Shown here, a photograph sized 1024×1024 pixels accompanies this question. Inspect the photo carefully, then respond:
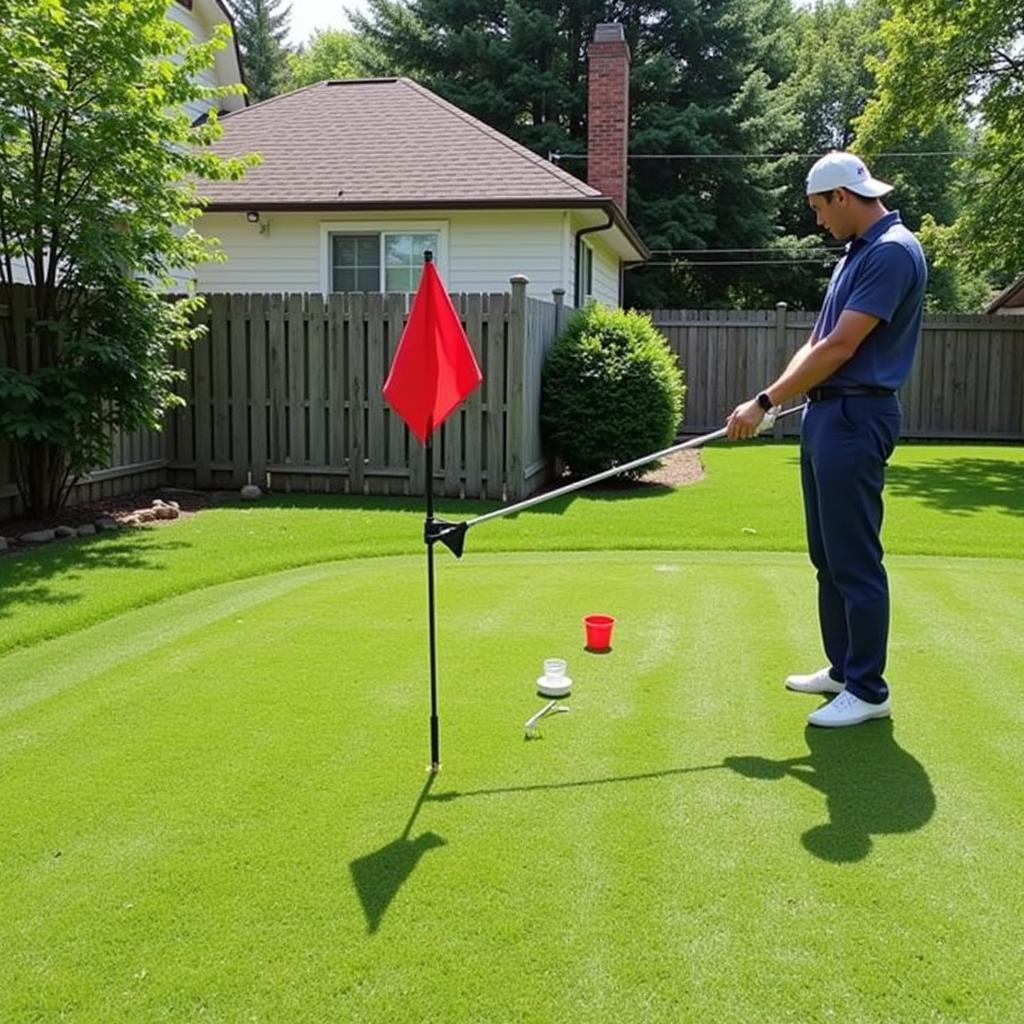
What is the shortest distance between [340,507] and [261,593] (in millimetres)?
3731

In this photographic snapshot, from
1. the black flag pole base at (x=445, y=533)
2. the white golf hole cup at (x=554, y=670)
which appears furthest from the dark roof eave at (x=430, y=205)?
the black flag pole base at (x=445, y=533)

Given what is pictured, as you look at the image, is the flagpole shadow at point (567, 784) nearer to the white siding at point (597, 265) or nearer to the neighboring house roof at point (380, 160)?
the neighboring house roof at point (380, 160)

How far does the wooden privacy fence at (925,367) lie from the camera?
1869 centimetres

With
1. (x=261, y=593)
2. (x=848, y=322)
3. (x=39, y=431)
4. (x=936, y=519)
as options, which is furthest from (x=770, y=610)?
(x=39, y=431)

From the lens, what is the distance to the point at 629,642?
5176 mm

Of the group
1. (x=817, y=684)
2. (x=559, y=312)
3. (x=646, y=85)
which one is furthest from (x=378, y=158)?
(x=646, y=85)

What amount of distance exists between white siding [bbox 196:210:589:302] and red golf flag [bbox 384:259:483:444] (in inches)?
403

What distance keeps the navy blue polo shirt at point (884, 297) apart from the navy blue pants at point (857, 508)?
10cm

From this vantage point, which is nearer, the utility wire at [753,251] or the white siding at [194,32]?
the white siding at [194,32]

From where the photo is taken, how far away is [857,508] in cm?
400

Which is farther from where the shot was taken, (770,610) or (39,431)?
(39,431)

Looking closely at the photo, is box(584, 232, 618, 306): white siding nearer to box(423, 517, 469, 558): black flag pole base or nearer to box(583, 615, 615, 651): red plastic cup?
box(583, 615, 615, 651): red plastic cup

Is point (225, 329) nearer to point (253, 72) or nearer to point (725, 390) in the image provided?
point (725, 390)

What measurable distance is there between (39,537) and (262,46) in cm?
4361
